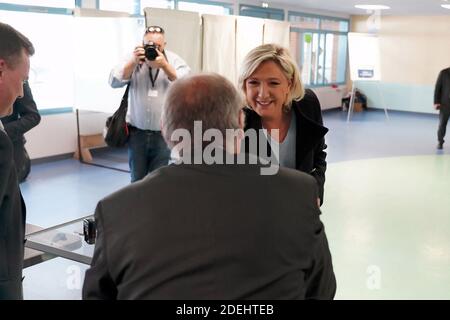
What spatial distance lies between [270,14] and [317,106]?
9.83m

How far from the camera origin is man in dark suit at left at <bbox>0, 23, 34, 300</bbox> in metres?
1.59

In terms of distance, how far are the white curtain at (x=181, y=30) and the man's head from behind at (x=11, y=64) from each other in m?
4.64

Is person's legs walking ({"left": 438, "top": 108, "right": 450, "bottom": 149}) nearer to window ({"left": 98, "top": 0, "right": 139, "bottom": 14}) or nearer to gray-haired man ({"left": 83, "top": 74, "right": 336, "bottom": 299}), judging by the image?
window ({"left": 98, "top": 0, "right": 139, "bottom": 14})

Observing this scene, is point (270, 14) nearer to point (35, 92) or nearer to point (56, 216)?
point (35, 92)

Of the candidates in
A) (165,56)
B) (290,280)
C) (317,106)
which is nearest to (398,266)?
(317,106)

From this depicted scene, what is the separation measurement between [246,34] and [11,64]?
6.65m

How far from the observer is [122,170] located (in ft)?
23.0

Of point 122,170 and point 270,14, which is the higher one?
point 270,14

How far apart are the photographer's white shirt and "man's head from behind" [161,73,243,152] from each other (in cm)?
253

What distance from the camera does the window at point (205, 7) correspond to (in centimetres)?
937

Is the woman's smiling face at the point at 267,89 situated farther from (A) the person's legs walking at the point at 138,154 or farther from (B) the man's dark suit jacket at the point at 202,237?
(A) the person's legs walking at the point at 138,154

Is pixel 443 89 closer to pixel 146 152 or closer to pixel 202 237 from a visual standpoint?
pixel 146 152

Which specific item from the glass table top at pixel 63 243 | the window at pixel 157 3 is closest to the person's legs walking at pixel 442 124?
the window at pixel 157 3

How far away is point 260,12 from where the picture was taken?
11422 mm
